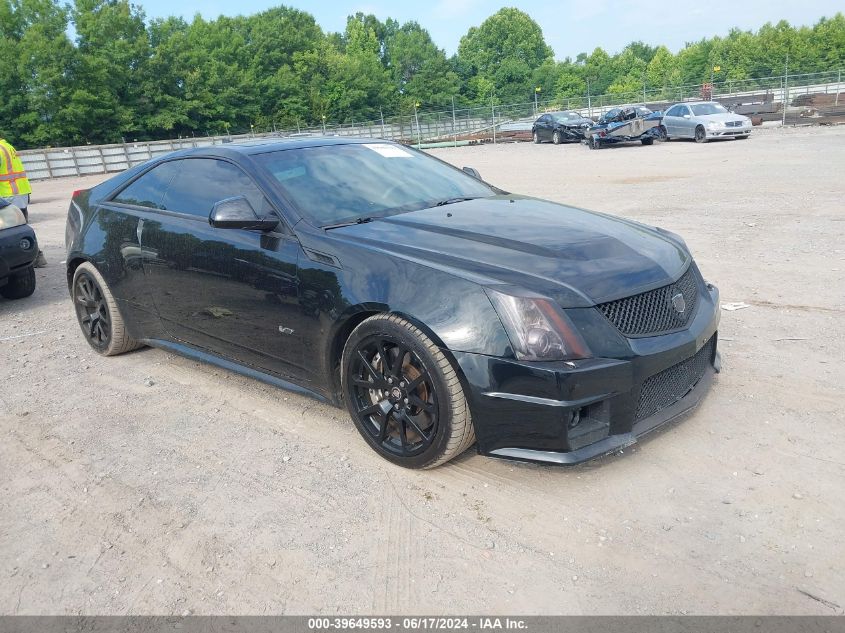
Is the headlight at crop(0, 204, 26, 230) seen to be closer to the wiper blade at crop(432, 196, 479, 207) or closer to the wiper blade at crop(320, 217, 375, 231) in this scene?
the wiper blade at crop(320, 217, 375, 231)

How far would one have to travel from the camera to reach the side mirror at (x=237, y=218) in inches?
151

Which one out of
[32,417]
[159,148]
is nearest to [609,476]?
[32,417]

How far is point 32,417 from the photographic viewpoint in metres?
4.54

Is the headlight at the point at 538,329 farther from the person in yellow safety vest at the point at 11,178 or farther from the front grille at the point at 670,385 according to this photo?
the person in yellow safety vest at the point at 11,178

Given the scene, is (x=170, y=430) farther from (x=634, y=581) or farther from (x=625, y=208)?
(x=625, y=208)

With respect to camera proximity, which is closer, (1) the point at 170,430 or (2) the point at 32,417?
(1) the point at 170,430

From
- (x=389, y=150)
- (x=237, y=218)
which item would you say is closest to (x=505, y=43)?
(x=389, y=150)

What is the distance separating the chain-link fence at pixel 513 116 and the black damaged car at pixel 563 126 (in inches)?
178

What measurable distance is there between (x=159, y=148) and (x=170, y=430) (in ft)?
141

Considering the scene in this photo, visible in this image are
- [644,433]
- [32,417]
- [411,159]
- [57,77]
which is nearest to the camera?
[644,433]

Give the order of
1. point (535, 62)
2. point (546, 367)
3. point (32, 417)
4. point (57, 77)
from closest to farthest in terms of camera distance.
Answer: point (546, 367)
point (32, 417)
point (57, 77)
point (535, 62)

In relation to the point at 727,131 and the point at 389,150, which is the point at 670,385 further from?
the point at 727,131

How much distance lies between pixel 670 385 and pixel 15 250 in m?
6.55

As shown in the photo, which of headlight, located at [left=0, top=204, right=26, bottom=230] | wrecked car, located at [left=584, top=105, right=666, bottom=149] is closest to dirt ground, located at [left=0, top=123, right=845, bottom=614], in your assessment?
headlight, located at [left=0, top=204, right=26, bottom=230]
